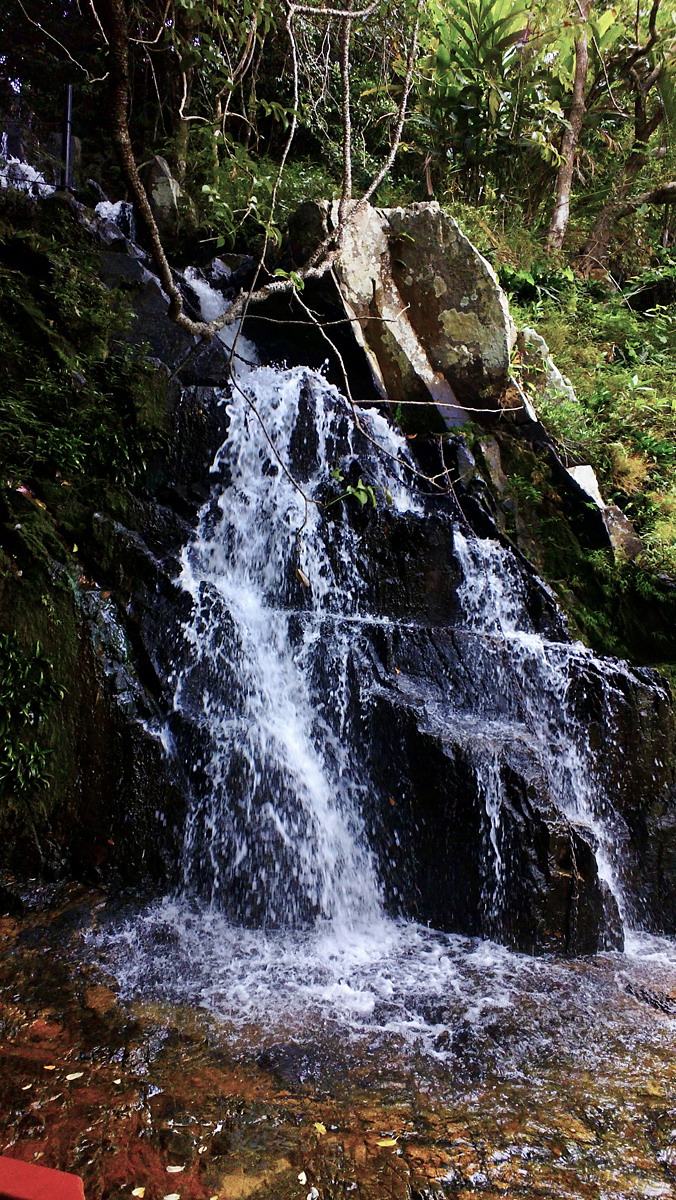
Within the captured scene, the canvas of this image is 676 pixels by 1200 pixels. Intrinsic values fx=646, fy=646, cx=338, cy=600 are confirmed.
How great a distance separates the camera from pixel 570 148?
34.4 feet

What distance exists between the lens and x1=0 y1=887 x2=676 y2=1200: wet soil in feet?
7.09

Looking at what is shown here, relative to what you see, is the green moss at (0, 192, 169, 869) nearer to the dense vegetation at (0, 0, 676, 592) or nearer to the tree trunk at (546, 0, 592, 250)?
the dense vegetation at (0, 0, 676, 592)

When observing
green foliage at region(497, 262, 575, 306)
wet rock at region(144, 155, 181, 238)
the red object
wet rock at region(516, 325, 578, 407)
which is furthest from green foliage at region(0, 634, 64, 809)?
green foliage at region(497, 262, 575, 306)

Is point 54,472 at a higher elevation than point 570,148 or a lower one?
lower

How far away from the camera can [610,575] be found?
21.2 ft

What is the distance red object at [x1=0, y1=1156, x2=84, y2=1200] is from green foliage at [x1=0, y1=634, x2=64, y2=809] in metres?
3.40

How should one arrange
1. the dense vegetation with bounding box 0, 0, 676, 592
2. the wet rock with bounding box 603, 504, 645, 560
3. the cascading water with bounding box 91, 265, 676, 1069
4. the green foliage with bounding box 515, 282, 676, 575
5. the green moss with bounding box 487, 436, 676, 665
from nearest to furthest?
the cascading water with bounding box 91, 265, 676, 1069 → the green moss with bounding box 487, 436, 676, 665 → the wet rock with bounding box 603, 504, 645, 560 → the green foliage with bounding box 515, 282, 676, 575 → the dense vegetation with bounding box 0, 0, 676, 592

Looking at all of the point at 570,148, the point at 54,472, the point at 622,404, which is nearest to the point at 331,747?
the point at 54,472

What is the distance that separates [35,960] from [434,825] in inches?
98.8

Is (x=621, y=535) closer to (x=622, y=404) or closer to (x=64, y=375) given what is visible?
(x=622, y=404)

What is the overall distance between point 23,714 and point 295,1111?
279 cm

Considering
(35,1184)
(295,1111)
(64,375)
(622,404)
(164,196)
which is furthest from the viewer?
(164,196)

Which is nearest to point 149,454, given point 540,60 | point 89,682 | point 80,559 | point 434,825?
point 80,559

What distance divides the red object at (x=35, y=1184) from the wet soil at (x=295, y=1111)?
4.56ft
